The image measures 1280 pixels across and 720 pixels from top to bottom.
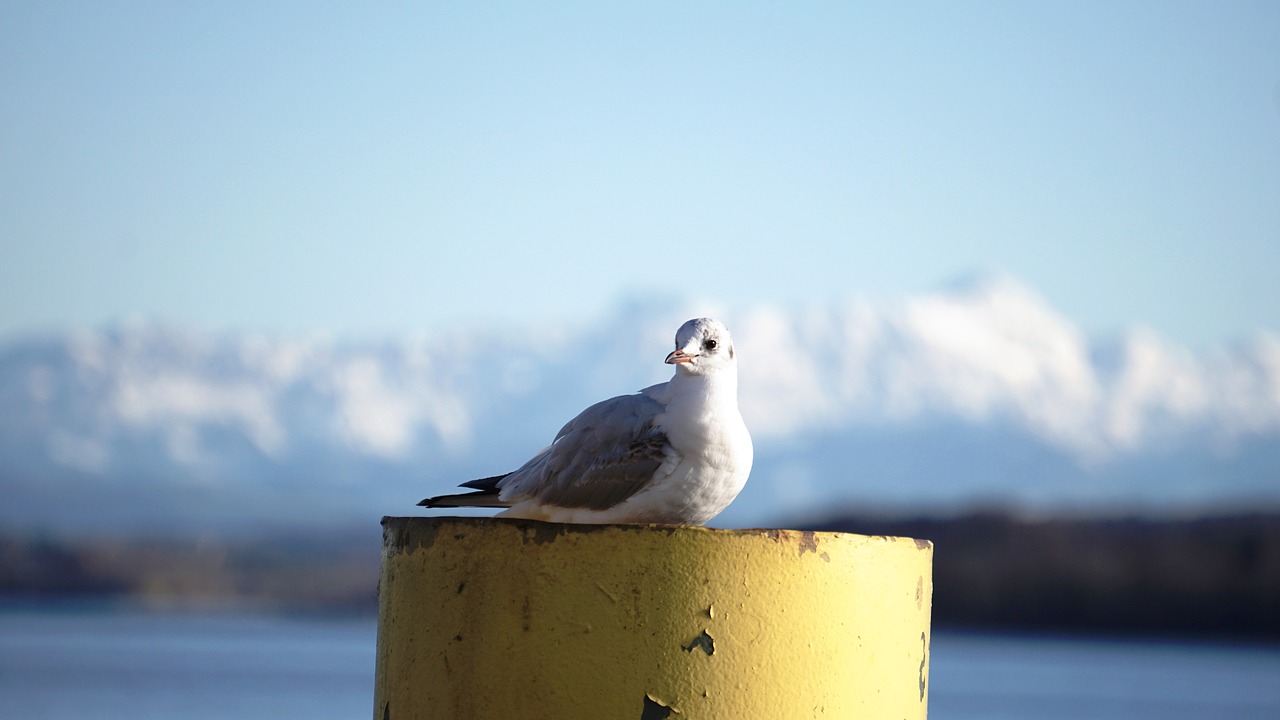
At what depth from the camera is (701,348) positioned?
15.8 ft

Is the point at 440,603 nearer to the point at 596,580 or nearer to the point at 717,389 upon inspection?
the point at 596,580

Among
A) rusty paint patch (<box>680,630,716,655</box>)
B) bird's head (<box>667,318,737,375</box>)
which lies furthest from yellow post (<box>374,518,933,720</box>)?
bird's head (<box>667,318,737,375</box>)

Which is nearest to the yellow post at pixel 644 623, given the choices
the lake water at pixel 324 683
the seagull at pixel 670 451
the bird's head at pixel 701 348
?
the seagull at pixel 670 451

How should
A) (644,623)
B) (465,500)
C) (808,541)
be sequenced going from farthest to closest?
(465,500)
(808,541)
(644,623)

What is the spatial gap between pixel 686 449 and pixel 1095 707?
45.1m

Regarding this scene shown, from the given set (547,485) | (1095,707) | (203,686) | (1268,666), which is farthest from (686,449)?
(1268,666)

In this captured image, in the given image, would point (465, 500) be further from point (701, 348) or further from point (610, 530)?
point (610, 530)

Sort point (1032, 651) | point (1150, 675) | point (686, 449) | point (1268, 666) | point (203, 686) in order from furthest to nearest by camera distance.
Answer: point (1032, 651), point (1268, 666), point (1150, 675), point (203, 686), point (686, 449)

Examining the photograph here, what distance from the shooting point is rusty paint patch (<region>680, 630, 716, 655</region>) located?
3.75 m

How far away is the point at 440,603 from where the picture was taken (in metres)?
3.97

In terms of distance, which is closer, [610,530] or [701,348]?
[610,530]

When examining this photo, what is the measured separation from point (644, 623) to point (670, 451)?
108 cm

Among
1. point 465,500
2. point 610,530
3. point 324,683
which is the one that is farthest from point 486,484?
point 324,683

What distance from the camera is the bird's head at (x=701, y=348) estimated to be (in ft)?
15.6
